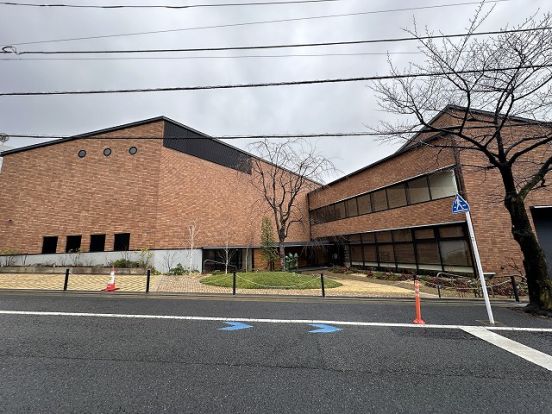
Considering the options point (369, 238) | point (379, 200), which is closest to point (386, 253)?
point (369, 238)

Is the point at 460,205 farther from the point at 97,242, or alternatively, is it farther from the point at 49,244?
the point at 49,244

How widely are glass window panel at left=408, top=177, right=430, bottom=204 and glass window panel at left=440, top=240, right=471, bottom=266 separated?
2873 mm

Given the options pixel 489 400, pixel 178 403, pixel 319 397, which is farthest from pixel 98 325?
pixel 489 400

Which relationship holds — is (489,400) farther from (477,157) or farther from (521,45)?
(477,157)

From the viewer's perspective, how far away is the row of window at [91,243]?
18875 mm

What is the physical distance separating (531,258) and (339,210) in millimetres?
16943

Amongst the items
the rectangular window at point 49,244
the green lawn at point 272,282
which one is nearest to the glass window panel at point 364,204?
the green lawn at point 272,282

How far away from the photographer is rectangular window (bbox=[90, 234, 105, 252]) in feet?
62.2

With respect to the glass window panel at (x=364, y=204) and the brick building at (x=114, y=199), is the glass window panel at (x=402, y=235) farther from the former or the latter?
the brick building at (x=114, y=199)

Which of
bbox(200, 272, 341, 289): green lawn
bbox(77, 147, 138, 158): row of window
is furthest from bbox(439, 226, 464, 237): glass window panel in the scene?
bbox(77, 147, 138, 158): row of window

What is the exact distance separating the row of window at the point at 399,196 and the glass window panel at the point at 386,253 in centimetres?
272

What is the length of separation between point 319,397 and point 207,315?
4639 mm

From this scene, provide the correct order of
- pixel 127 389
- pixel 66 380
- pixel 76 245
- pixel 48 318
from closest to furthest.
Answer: pixel 127 389
pixel 66 380
pixel 48 318
pixel 76 245

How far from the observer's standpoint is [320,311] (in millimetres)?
7777
